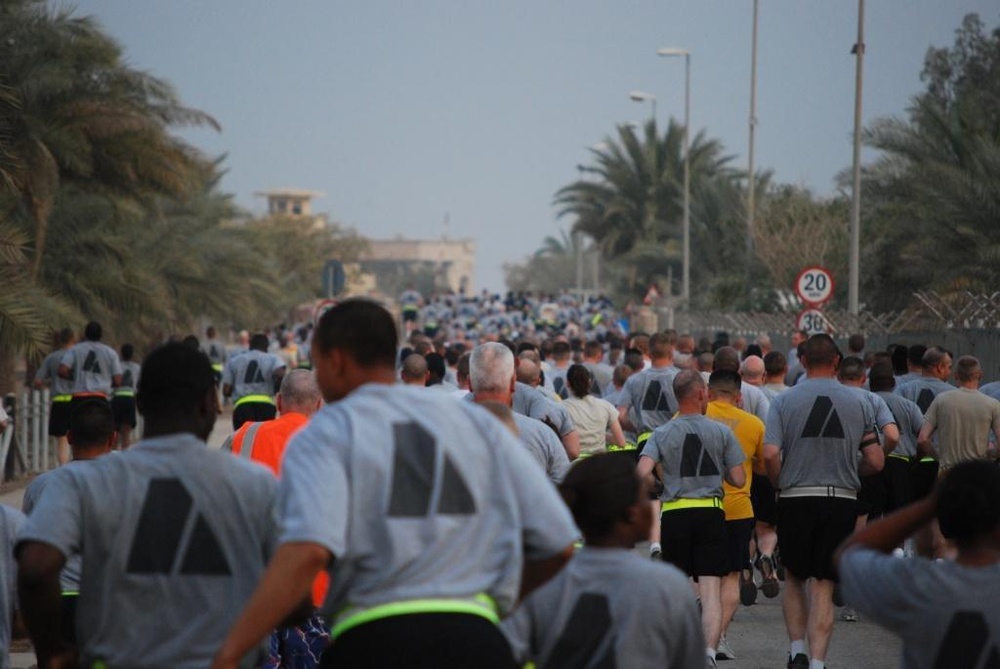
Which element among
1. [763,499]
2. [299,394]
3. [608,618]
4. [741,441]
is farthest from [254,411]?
[608,618]

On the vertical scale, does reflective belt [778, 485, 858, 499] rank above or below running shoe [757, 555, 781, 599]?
above

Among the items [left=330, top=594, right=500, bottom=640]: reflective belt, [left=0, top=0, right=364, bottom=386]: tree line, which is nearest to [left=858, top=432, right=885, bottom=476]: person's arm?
[left=330, top=594, right=500, bottom=640]: reflective belt

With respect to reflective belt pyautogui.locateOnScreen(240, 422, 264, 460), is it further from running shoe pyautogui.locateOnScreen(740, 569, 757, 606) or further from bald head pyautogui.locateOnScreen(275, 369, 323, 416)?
running shoe pyautogui.locateOnScreen(740, 569, 757, 606)

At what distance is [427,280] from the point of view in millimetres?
191750

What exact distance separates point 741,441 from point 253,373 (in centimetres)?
838

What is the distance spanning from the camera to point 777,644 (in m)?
11.1

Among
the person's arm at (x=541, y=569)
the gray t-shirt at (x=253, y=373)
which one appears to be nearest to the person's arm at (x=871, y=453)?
the person's arm at (x=541, y=569)

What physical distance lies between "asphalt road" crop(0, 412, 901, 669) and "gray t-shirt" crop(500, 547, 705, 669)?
6.05 m

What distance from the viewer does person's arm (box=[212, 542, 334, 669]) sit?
392cm

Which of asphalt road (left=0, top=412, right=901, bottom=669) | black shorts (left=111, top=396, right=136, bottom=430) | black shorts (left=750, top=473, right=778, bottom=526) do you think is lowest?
asphalt road (left=0, top=412, right=901, bottom=669)

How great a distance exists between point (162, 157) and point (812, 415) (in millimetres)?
15876

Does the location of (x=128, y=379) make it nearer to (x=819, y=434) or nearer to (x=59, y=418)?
(x=59, y=418)

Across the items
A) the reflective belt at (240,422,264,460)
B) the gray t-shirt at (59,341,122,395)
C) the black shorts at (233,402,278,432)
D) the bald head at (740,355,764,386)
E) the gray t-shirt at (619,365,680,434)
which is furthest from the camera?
the gray t-shirt at (59,341,122,395)

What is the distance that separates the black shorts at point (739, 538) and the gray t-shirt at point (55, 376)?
35.3 feet
